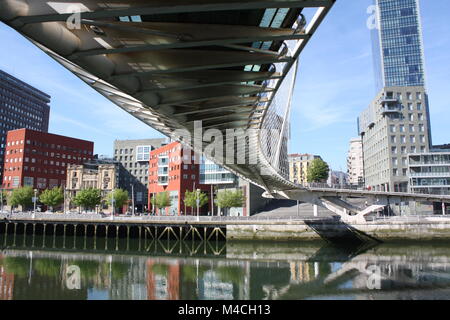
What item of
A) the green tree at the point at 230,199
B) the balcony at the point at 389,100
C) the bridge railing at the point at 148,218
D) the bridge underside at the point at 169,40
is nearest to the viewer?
the bridge underside at the point at 169,40

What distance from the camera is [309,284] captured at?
665 inches

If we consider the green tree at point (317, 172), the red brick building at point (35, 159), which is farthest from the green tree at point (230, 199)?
the red brick building at point (35, 159)

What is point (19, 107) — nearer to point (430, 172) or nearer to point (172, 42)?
point (430, 172)

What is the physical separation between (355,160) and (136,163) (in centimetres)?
8815

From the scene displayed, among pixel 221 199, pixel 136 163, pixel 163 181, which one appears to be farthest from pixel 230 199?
pixel 136 163

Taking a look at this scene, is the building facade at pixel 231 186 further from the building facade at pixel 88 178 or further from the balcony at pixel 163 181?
the building facade at pixel 88 178

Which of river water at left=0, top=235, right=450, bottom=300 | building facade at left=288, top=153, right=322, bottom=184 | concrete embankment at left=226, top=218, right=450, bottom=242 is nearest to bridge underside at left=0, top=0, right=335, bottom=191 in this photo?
river water at left=0, top=235, right=450, bottom=300

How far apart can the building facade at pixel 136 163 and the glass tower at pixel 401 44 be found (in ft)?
179

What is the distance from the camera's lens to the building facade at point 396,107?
57438 mm

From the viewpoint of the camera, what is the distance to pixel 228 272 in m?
20.1

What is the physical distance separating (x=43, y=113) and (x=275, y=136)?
11800 centimetres

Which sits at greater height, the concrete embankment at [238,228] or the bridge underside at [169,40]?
the bridge underside at [169,40]

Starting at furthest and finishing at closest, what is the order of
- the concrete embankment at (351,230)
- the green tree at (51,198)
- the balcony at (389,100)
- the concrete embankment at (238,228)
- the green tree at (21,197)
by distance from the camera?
1. the balcony at (389,100)
2. the green tree at (21,197)
3. the green tree at (51,198)
4. the concrete embankment at (238,228)
5. the concrete embankment at (351,230)

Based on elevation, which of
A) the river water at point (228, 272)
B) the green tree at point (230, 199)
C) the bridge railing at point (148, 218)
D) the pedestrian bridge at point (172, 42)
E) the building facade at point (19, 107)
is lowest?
the river water at point (228, 272)
